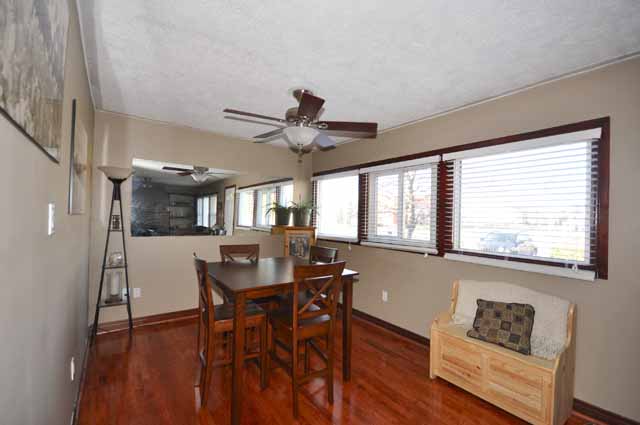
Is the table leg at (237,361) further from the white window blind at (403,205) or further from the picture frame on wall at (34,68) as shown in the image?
the white window blind at (403,205)

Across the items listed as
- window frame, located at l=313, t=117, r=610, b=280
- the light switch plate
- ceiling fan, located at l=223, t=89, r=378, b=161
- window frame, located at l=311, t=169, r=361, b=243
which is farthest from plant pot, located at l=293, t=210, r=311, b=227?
the light switch plate

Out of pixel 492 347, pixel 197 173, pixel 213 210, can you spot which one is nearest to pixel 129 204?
pixel 197 173

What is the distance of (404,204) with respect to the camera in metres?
3.60

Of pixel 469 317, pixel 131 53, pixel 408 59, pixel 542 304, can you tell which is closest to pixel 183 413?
pixel 469 317

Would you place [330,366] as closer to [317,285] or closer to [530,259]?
[317,285]

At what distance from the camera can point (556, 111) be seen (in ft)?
7.75

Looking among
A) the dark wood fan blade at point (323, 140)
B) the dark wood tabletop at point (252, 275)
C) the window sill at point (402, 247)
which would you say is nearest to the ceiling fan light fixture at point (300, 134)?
the dark wood fan blade at point (323, 140)

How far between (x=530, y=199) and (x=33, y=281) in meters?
3.18

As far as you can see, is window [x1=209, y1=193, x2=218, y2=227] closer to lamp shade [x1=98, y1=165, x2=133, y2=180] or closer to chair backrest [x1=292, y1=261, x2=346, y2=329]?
lamp shade [x1=98, y1=165, x2=133, y2=180]

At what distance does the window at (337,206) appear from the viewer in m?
4.35

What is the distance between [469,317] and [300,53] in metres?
2.58

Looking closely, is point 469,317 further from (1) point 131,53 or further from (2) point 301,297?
(1) point 131,53

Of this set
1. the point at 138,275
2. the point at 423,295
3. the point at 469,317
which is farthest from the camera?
the point at 138,275

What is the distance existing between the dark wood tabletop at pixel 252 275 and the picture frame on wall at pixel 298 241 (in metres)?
1.17
